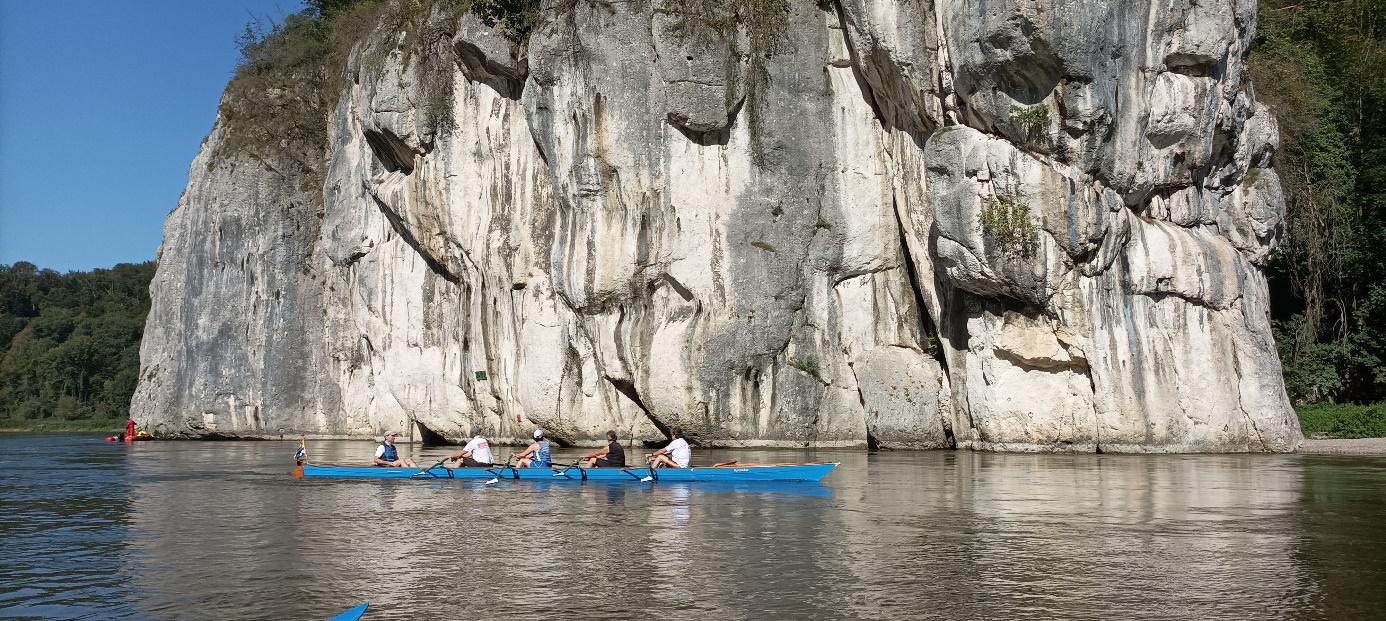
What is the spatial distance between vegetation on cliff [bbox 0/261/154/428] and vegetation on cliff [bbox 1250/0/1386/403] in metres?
65.5

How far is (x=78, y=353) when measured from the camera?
8081 centimetres

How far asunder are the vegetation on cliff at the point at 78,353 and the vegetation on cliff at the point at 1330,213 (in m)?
65.5

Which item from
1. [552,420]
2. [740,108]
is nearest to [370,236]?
[552,420]

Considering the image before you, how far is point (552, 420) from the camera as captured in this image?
3600 centimetres

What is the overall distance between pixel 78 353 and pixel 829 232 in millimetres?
64823

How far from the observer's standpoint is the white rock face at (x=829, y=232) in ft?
93.8

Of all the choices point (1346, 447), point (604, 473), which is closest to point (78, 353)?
point (604, 473)

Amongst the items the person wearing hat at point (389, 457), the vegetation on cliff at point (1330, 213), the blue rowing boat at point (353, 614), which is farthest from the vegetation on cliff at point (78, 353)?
the blue rowing boat at point (353, 614)

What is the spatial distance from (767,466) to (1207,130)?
50.4 ft

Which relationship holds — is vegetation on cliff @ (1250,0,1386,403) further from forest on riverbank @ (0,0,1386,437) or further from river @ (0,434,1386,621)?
river @ (0,434,1386,621)

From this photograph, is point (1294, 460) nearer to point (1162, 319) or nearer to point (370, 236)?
point (1162, 319)

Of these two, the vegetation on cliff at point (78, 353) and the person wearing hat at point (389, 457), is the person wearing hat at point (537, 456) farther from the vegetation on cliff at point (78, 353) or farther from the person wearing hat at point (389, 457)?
the vegetation on cliff at point (78, 353)

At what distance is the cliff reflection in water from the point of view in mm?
10773

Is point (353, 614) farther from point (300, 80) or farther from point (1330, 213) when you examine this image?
point (300, 80)
